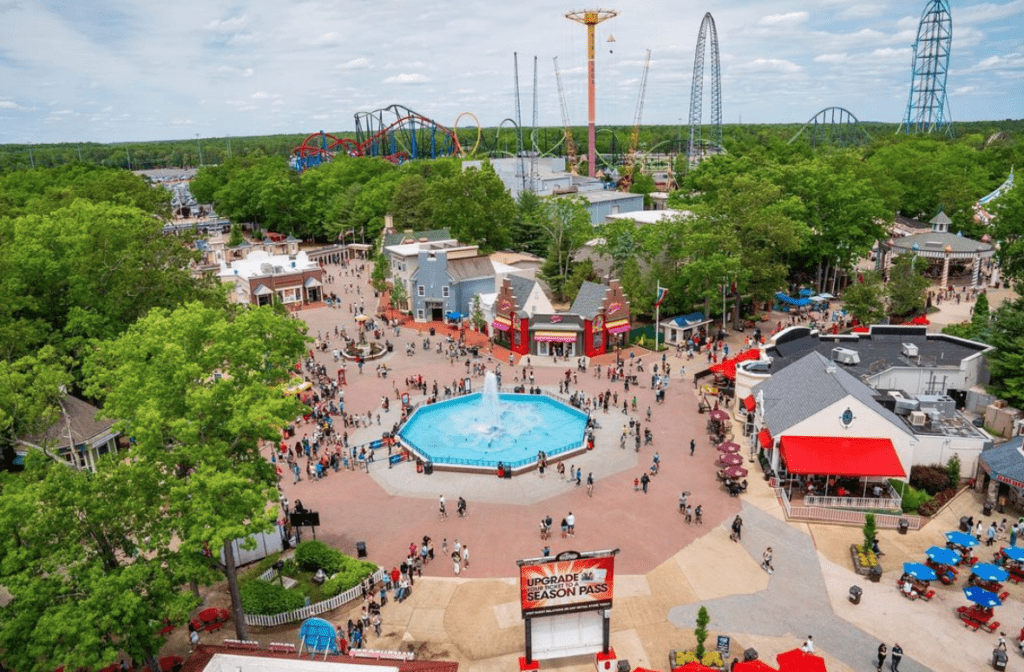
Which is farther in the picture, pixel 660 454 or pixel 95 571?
pixel 660 454

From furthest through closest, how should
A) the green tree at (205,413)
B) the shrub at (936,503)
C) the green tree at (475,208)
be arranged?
1. the green tree at (475,208)
2. the shrub at (936,503)
3. the green tree at (205,413)

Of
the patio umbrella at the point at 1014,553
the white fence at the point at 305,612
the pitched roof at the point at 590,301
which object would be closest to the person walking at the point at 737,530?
the patio umbrella at the point at 1014,553

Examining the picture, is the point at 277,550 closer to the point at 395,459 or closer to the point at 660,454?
the point at 395,459

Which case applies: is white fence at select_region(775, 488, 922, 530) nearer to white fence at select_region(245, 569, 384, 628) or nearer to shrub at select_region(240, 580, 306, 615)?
white fence at select_region(245, 569, 384, 628)

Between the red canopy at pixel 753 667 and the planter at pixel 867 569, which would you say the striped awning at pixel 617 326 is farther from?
the red canopy at pixel 753 667

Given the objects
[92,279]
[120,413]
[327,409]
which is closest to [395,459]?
[327,409]

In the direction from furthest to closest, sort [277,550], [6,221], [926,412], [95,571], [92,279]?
[6,221] < [92,279] < [926,412] < [277,550] < [95,571]
